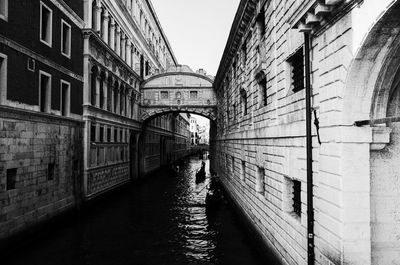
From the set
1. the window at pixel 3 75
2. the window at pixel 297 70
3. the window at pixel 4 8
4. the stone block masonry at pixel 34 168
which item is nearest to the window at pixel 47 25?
the window at pixel 4 8

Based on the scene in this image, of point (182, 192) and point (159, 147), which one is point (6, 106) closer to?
point (182, 192)

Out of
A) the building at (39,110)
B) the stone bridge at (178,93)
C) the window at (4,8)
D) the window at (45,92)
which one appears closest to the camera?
the window at (4,8)

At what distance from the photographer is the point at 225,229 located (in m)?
13.1

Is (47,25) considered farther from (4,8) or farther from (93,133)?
(93,133)

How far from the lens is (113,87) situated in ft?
68.1

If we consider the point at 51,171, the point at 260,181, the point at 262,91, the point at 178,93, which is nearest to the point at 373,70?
the point at 262,91

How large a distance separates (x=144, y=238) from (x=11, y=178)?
200 inches

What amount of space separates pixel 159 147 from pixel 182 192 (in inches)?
618

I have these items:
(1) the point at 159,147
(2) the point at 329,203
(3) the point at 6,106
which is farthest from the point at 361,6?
(1) the point at 159,147

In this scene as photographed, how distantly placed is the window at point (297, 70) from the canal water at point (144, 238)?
531 cm

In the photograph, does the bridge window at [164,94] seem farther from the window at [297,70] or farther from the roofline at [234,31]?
the window at [297,70]

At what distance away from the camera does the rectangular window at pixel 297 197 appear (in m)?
7.66

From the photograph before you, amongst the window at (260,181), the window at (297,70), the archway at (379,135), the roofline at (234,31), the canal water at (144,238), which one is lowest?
the canal water at (144,238)

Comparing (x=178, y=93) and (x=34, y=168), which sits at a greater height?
(x=178, y=93)
